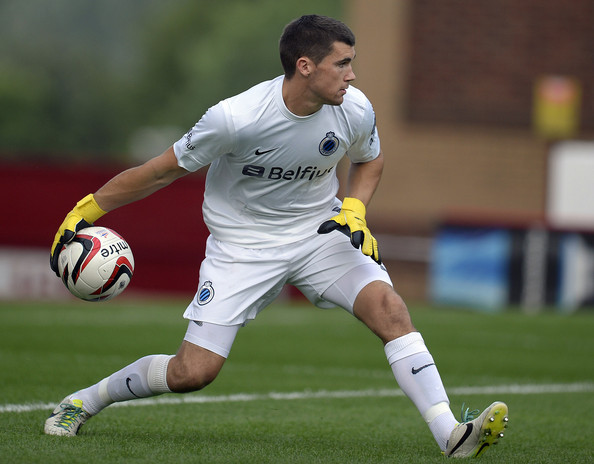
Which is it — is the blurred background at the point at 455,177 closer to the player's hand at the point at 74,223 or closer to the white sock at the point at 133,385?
the white sock at the point at 133,385

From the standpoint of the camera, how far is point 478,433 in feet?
17.3

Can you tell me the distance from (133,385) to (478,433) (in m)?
1.80

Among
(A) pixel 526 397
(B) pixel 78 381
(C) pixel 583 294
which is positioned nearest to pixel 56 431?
(B) pixel 78 381

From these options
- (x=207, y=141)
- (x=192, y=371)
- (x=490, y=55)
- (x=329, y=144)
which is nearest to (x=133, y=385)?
(x=192, y=371)

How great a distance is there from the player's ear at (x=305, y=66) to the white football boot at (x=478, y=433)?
185 centimetres

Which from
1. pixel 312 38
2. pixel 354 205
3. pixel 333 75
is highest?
pixel 312 38

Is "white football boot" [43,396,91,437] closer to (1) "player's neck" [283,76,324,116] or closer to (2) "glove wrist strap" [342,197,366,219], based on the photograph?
(2) "glove wrist strap" [342,197,366,219]

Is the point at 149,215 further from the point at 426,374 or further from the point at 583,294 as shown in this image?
the point at 426,374

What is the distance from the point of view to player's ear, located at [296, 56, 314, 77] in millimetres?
5656

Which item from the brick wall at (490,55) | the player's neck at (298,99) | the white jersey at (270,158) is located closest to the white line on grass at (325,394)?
the white jersey at (270,158)

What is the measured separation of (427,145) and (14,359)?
14829 mm

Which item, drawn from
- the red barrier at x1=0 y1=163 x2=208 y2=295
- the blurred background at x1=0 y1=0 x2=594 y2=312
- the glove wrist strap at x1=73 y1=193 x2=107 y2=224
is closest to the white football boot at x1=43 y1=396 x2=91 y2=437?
the glove wrist strap at x1=73 y1=193 x2=107 y2=224

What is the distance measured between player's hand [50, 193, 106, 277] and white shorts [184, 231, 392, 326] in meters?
0.65

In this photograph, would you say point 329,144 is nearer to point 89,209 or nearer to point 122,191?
point 122,191
